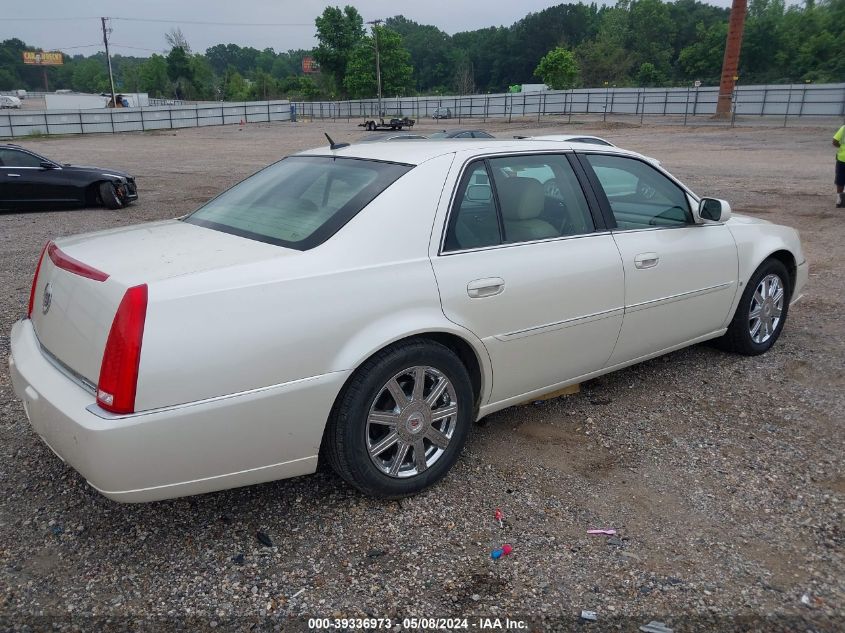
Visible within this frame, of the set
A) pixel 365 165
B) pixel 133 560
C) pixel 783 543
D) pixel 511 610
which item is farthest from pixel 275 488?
pixel 783 543

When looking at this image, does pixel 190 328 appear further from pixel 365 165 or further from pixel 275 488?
pixel 365 165

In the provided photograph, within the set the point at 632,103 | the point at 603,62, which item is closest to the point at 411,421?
the point at 632,103

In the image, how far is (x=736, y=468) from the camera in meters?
3.53

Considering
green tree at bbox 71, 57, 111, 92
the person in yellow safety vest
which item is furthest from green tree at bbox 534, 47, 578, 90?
green tree at bbox 71, 57, 111, 92

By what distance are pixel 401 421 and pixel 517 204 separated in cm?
133

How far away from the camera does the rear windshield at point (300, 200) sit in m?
3.13

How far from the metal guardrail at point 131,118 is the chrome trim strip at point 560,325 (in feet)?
148

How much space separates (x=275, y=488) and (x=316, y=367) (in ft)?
2.97

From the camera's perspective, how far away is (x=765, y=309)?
197 inches

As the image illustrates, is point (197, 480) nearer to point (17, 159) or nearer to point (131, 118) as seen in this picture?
point (17, 159)

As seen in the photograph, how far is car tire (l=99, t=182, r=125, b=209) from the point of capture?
12461 mm

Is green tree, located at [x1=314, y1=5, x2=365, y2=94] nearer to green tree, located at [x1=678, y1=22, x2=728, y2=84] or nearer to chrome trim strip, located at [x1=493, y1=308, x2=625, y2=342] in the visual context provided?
green tree, located at [x1=678, y1=22, x2=728, y2=84]

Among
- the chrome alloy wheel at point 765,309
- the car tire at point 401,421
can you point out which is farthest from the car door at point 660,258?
the car tire at point 401,421

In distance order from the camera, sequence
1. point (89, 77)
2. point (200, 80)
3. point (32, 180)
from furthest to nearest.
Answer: point (89, 77)
point (200, 80)
point (32, 180)
